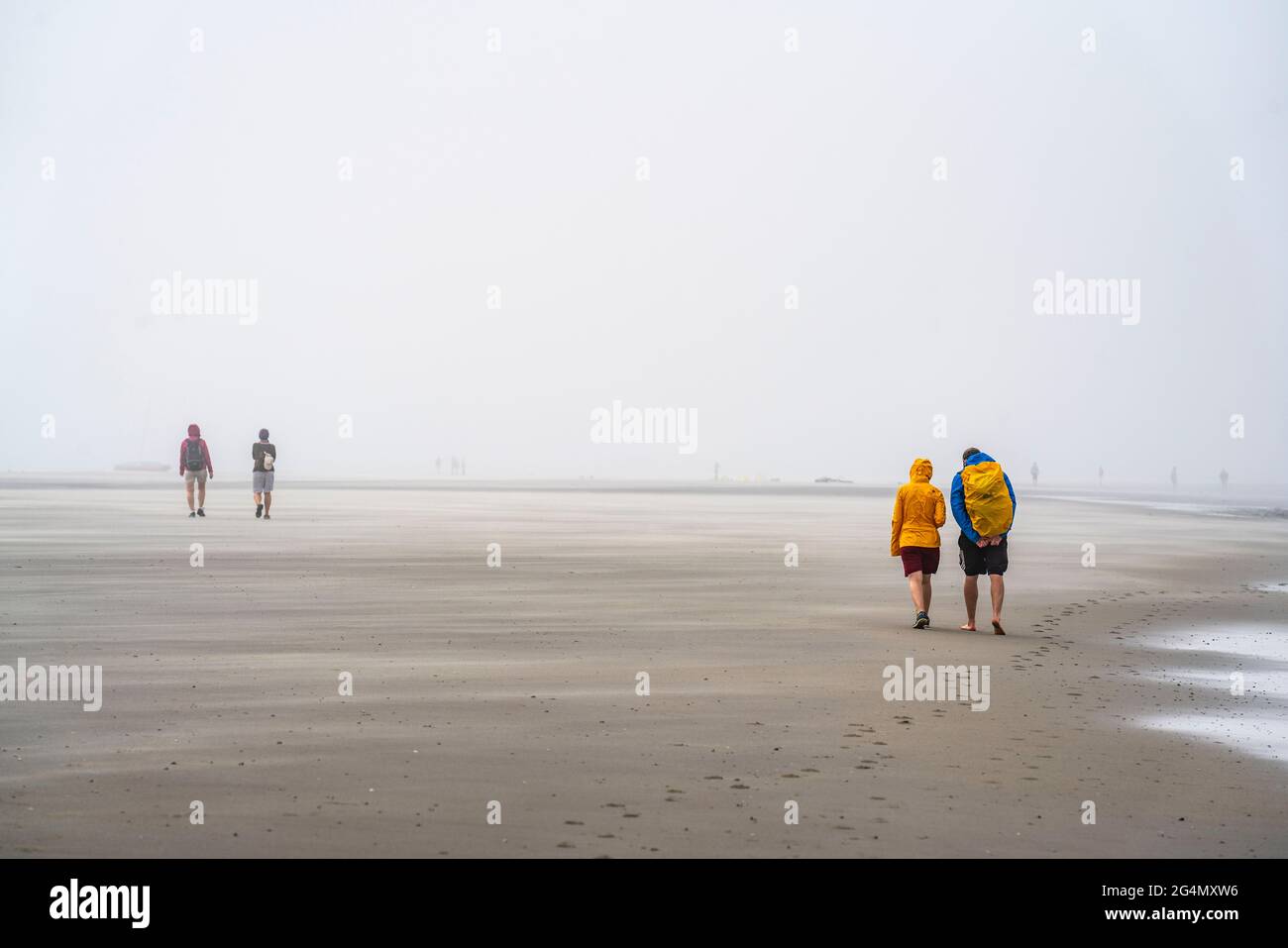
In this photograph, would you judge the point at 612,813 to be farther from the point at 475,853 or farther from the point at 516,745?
the point at 516,745

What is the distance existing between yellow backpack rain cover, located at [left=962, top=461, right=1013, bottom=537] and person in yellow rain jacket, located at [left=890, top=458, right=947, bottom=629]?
39 cm

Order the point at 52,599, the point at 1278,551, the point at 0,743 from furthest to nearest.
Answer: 1. the point at 1278,551
2. the point at 52,599
3. the point at 0,743

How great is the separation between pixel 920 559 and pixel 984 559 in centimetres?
72

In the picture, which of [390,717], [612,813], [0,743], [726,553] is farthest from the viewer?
[726,553]

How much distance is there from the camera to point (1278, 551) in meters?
28.2

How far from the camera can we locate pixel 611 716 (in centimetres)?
960

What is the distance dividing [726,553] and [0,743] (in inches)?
692

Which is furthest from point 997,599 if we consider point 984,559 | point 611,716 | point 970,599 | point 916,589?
point 611,716

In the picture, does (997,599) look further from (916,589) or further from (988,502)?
(988,502)
